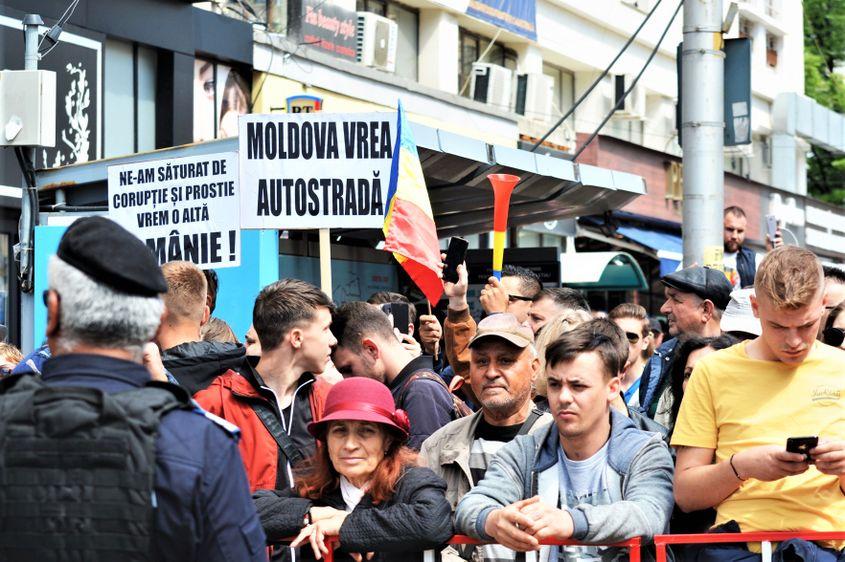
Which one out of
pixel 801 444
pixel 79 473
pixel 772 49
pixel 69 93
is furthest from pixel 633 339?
pixel 772 49

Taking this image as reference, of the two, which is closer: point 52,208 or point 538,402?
point 538,402

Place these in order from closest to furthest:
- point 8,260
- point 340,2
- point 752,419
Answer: point 752,419 → point 8,260 → point 340,2

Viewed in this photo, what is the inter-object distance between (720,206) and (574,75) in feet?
59.4

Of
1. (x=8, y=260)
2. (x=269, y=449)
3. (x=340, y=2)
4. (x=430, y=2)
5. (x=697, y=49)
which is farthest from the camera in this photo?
(x=430, y=2)

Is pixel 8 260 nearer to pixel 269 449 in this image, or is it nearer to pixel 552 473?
pixel 269 449

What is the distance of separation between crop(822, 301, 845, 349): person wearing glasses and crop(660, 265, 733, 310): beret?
0.58 metres

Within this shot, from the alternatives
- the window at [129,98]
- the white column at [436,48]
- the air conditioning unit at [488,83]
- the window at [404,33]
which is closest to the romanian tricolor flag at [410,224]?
the window at [129,98]

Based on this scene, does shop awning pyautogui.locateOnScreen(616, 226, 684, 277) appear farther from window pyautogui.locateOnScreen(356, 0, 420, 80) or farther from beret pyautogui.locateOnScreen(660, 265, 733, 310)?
beret pyautogui.locateOnScreen(660, 265, 733, 310)

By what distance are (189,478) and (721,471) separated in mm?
2236

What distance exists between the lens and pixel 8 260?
1529 centimetres

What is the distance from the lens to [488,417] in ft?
18.4

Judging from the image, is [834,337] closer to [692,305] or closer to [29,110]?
[692,305]

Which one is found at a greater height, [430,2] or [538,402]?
[430,2]

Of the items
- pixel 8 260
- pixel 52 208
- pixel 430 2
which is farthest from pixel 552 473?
pixel 430 2
